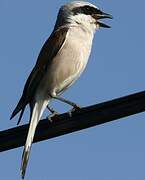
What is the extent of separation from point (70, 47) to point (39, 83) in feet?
1.82

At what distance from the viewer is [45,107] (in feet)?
22.7

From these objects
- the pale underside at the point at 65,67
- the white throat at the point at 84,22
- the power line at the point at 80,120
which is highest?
the white throat at the point at 84,22

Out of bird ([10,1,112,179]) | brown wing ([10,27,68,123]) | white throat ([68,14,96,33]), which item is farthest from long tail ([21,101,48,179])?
white throat ([68,14,96,33])

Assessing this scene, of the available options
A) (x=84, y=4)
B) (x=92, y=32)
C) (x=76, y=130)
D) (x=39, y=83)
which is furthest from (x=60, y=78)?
(x=76, y=130)

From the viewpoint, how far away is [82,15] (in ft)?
25.7

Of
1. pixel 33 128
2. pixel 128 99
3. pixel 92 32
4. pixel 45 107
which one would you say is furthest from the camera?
pixel 92 32

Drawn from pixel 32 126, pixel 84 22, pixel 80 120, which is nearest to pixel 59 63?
pixel 84 22

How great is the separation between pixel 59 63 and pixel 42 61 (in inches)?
7.9

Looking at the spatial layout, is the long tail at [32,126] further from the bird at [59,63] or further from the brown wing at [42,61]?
the brown wing at [42,61]

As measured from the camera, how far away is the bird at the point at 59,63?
6.90 m

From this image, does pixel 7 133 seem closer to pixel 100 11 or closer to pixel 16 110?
pixel 16 110

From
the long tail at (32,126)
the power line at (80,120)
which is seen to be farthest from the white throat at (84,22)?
the power line at (80,120)

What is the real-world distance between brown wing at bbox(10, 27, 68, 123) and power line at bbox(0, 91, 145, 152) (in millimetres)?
1603

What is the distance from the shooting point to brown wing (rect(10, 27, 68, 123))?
6.82 metres
